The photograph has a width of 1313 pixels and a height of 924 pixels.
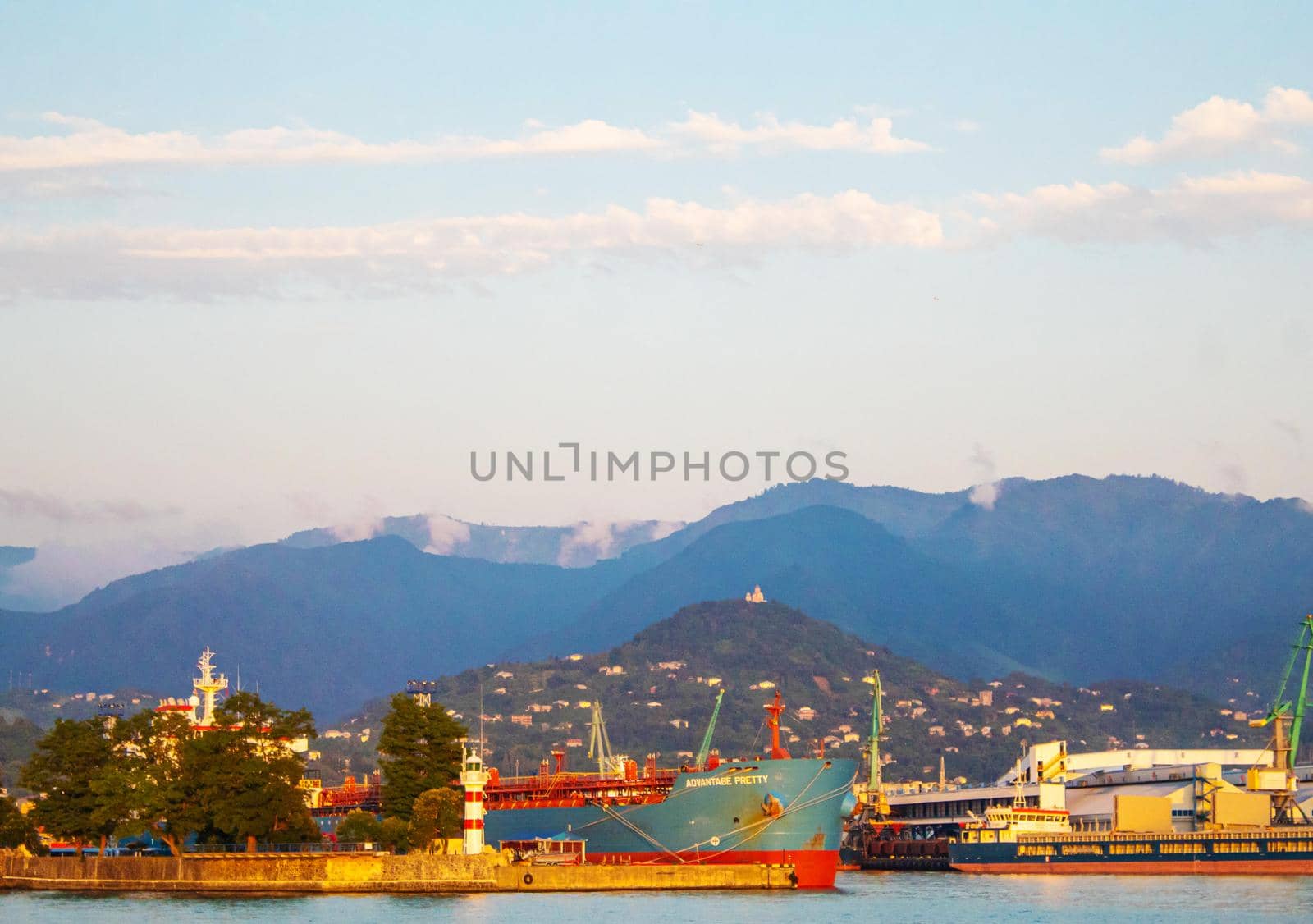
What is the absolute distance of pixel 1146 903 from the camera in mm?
97250

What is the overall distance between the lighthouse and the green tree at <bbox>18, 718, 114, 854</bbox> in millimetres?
21510

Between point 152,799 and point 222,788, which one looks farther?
point 152,799

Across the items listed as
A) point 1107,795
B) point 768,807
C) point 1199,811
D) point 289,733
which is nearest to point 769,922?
point 768,807

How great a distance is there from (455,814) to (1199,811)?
7251 cm

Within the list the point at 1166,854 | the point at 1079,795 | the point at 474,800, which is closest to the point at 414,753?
the point at 474,800

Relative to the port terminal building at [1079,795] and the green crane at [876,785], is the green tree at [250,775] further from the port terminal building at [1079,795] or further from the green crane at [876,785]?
the green crane at [876,785]

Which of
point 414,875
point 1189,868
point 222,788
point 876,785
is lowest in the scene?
point 1189,868

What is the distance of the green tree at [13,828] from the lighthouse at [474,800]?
31.5 metres

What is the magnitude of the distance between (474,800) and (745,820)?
570 inches

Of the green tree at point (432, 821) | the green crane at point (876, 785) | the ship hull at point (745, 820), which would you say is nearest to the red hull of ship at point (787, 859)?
the ship hull at point (745, 820)

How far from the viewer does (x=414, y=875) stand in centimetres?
9294

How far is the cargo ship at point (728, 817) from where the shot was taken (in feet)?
323

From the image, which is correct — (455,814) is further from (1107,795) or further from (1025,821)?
(1107,795)

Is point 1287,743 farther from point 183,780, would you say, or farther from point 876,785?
point 183,780
